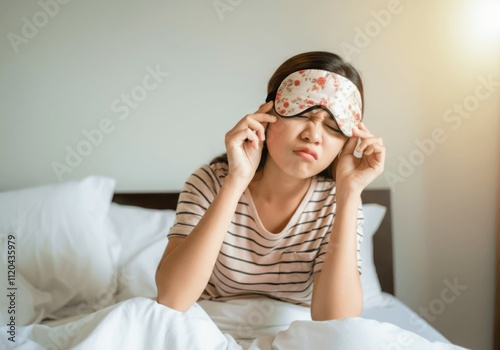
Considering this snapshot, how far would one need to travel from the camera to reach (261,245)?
1385 millimetres

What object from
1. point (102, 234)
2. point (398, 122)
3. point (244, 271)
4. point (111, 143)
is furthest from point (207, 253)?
point (398, 122)

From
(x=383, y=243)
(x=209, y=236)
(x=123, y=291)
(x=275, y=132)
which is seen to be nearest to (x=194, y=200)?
(x=209, y=236)

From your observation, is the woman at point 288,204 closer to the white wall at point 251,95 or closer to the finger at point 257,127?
the finger at point 257,127

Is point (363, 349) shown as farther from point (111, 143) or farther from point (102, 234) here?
point (111, 143)

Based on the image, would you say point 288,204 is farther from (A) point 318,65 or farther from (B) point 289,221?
(A) point 318,65

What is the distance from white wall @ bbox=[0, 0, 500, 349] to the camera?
2049mm

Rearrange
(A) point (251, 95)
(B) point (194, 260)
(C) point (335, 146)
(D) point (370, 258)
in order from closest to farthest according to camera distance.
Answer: (B) point (194, 260) < (C) point (335, 146) < (D) point (370, 258) < (A) point (251, 95)

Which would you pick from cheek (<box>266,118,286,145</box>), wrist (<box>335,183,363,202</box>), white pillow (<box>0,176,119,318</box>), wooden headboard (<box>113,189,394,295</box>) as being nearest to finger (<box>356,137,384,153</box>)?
wrist (<box>335,183,363,202</box>)

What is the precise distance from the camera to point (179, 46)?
2.08 m

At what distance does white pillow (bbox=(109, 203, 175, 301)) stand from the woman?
0.34 meters

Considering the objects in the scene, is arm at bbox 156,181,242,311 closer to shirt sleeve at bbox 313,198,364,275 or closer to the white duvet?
the white duvet

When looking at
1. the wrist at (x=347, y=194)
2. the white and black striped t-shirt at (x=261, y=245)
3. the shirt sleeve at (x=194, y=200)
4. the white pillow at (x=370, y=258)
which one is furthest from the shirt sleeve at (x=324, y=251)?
the white pillow at (x=370, y=258)

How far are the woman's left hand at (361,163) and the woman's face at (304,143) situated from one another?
0.06m

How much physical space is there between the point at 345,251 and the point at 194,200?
41cm
